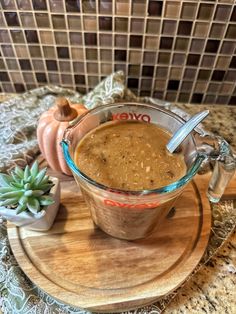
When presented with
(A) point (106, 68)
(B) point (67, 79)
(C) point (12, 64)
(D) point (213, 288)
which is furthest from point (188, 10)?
(D) point (213, 288)

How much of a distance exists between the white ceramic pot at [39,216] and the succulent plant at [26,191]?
0.01m

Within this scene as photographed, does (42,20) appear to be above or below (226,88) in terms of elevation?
above

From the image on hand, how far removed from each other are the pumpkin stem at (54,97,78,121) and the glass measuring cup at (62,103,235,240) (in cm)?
4

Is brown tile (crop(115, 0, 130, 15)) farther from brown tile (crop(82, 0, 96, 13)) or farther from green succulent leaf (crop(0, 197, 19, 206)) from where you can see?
green succulent leaf (crop(0, 197, 19, 206))

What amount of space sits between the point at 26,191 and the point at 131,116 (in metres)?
0.26

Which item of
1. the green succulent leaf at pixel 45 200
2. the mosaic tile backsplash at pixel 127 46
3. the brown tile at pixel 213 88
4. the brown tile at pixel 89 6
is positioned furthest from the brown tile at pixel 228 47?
the green succulent leaf at pixel 45 200

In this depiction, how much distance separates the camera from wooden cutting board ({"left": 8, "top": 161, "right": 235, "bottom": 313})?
0.55 metres

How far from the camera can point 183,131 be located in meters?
0.58

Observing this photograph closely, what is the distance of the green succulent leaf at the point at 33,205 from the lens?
1.82 ft

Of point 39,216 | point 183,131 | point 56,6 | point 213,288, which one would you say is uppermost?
point 56,6

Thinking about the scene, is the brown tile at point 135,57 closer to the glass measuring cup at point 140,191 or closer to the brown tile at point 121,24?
the brown tile at point 121,24

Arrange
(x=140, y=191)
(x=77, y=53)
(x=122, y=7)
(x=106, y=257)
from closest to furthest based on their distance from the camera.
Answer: (x=140, y=191) → (x=106, y=257) → (x=122, y=7) → (x=77, y=53)

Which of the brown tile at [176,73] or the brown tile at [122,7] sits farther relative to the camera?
the brown tile at [176,73]

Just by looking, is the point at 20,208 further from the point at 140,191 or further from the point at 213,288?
the point at 213,288
